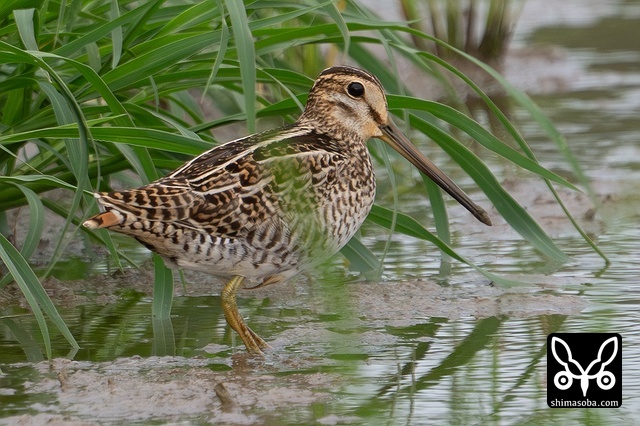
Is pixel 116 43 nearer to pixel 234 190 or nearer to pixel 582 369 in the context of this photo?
pixel 234 190

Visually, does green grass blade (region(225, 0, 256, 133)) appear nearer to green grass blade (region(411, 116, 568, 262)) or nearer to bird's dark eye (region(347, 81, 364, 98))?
bird's dark eye (region(347, 81, 364, 98))

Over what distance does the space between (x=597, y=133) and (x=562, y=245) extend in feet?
8.25

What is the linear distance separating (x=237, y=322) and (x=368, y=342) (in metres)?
0.46

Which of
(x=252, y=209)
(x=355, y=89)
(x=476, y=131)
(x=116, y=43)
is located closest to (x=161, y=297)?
(x=252, y=209)

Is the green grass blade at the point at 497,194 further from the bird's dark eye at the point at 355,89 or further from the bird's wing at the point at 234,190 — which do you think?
the bird's wing at the point at 234,190

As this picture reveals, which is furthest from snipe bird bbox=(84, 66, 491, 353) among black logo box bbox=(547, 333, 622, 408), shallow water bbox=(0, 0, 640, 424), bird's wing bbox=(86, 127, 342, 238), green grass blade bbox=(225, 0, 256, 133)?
black logo box bbox=(547, 333, 622, 408)

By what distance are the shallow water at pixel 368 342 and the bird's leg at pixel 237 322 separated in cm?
5

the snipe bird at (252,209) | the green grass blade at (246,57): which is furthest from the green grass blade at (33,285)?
the green grass blade at (246,57)

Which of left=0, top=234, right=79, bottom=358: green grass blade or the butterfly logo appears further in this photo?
left=0, top=234, right=79, bottom=358: green grass blade

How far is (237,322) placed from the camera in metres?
4.45

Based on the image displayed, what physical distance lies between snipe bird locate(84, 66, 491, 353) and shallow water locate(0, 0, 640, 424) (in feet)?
0.71

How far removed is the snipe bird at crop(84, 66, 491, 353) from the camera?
13.8 ft

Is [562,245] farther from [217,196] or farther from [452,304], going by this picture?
[217,196]

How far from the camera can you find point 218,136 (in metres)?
8.21
